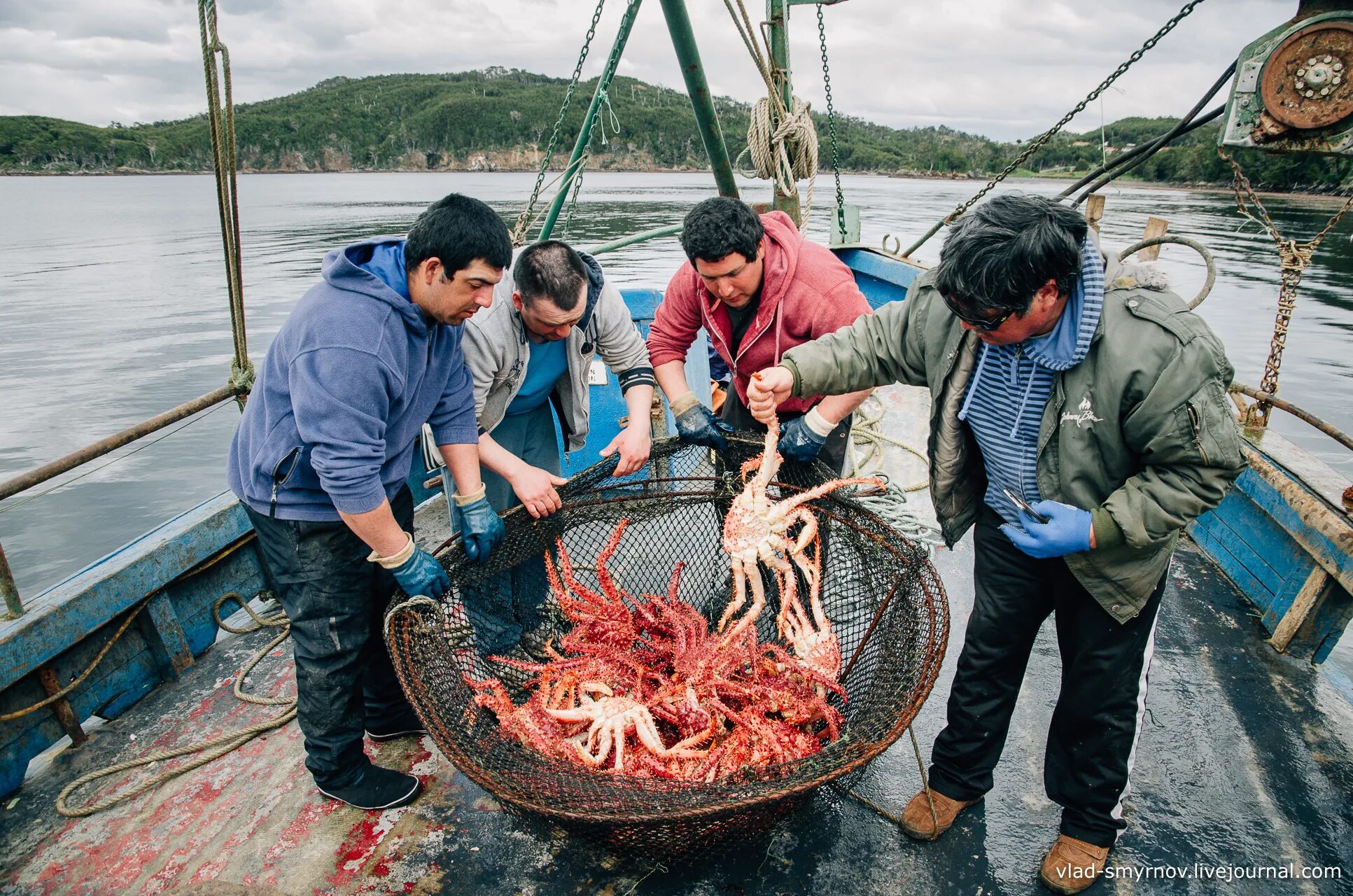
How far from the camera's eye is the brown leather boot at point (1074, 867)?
188 cm

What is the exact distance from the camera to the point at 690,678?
209 centimetres

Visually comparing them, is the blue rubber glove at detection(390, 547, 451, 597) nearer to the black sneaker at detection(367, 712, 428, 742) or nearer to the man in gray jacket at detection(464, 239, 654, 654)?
the man in gray jacket at detection(464, 239, 654, 654)

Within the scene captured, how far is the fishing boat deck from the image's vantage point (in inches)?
75.5

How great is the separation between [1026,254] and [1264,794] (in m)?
1.95

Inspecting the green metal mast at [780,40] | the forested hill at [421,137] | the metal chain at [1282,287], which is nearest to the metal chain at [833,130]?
the green metal mast at [780,40]

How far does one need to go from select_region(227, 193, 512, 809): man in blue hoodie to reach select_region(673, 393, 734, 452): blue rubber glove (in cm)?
75

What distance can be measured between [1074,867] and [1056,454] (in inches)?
44.6

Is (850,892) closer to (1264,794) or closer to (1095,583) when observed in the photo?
(1095,583)

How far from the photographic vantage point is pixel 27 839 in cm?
213

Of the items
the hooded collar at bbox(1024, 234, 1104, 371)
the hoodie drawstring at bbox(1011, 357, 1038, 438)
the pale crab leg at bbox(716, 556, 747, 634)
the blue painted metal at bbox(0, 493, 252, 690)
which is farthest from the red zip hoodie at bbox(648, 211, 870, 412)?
the blue painted metal at bbox(0, 493, 252, 690)

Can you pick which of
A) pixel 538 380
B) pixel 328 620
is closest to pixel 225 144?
pixel 538 380

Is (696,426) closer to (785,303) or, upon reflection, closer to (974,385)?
(785,303)

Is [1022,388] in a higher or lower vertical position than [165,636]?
higher

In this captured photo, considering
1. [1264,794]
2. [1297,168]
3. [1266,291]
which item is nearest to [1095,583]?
[1264,794]
